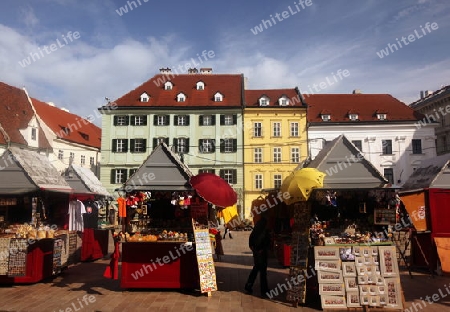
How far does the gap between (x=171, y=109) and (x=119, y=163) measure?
7.08 meters

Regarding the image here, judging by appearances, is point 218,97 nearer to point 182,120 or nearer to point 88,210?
point 182,120

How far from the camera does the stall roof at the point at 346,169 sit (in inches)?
321

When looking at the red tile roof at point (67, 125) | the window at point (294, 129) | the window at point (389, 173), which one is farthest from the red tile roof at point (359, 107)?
the red tile roof at point (67, 125)

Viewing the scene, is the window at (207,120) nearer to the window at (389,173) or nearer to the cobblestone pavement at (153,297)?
the window at (389,173)

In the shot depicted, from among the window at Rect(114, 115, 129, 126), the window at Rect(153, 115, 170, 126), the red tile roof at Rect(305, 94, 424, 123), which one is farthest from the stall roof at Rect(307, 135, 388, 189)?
the window at Rect(114, 115, 129, 126)

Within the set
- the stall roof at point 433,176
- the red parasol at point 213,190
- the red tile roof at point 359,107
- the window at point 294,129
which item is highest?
the red tile roof at point 359,107

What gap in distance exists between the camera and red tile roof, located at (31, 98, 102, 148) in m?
37.8

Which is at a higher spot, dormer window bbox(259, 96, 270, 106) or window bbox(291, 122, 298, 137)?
dormer window bbox(259, 96, 270, 106)

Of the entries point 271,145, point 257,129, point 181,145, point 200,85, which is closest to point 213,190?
point 181,145

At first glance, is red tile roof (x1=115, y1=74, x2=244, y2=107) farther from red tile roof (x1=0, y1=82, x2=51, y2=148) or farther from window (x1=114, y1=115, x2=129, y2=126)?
red tile roof (x1=0, y1=82, x2=51, y2=148)

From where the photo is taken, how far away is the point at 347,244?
7.54 m

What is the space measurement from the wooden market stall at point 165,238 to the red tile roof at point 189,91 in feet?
85.9

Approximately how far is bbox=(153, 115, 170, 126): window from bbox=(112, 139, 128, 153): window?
10.9 ft

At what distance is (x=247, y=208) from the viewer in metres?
33.9
